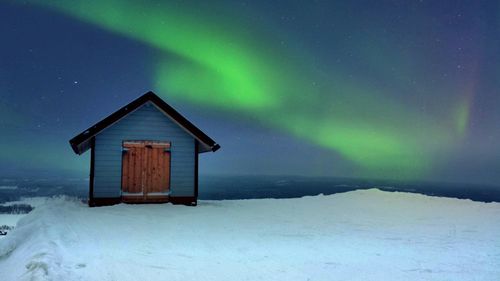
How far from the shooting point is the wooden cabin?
16391 mm

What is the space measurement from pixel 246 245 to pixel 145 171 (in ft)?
30.3

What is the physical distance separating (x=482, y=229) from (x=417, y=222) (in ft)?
6.86

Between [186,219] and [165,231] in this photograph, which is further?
[186,219]

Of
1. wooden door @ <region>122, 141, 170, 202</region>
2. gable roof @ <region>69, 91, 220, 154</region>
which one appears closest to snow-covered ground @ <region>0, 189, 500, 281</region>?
wooden door @ <region>122, 141, 170, 202</region>

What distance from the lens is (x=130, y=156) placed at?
16.8 metres

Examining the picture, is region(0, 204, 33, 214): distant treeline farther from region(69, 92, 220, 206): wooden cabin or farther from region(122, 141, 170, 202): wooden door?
region(122, 141, 170, 202): wooden door

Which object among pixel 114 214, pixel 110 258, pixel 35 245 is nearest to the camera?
pixel 110 258

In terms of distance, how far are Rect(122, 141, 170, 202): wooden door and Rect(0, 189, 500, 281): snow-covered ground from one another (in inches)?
38.5

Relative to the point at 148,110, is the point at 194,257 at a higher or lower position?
lower

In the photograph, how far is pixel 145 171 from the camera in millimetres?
17078

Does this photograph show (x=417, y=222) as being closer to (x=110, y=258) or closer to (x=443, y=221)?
(x=443, y=221)

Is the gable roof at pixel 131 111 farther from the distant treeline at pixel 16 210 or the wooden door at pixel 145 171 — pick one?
the distant treeline at pixel 16 210

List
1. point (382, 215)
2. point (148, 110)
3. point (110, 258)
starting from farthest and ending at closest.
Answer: point (148, 110), point (382, 215), point (110, 258)

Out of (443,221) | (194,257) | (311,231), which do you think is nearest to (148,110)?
(311,231)
